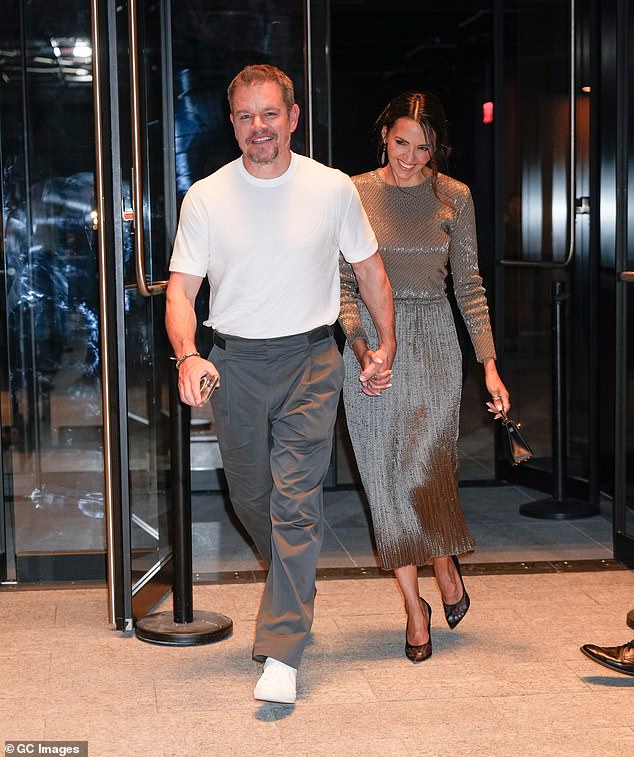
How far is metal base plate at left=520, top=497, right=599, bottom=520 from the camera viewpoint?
17.8 ft

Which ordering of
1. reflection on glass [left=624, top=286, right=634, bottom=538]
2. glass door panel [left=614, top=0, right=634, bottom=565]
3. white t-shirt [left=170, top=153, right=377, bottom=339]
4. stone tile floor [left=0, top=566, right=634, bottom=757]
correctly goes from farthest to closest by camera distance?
reflection on glass [left=624, top=286, right=634, bottom=538], glass door panel [left=614, top=0, right=634, bottom=565], white t-shirt [left=170, top=153, right=377, bottom=339], stone tile floor [left=0, top=566, right=634, bottom=757]

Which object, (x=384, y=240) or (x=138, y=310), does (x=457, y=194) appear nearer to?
(x=384, y=240)

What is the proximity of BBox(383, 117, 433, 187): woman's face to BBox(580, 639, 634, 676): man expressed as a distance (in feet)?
4.61

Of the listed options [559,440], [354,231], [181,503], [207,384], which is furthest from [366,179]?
[559,440]

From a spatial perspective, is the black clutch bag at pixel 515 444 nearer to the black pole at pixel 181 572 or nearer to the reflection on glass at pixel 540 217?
the black pole at pixel 181 572

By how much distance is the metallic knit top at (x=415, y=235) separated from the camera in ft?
12.1

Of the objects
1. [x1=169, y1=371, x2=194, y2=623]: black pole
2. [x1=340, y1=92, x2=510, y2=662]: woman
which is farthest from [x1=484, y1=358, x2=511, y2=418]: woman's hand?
[x1=169, y1=371, x2=194, y2=623]: black pole

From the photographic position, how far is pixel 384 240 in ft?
12.1

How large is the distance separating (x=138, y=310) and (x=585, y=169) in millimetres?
2462

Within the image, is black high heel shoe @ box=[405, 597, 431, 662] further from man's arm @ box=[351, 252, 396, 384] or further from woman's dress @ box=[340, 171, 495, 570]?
man's arm @ box=[351, 252, 396, 384]

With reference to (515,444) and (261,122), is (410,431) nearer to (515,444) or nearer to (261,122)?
(515,444)

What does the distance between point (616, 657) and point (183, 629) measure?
1.27 metres

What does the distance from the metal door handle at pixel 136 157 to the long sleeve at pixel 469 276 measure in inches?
35.5

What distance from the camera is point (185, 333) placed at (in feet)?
10.9
